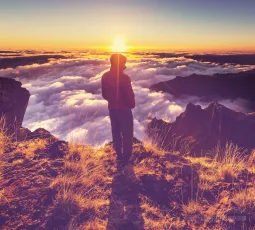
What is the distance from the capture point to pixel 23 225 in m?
3.30

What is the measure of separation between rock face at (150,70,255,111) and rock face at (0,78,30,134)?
143 m

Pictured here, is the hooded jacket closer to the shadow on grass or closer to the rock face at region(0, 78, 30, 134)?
the shadow on grass

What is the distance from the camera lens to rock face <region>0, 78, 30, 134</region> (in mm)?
8586

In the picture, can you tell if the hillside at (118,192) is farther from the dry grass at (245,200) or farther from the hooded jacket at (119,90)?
the hooded jacket at (119,90)

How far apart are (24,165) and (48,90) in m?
170

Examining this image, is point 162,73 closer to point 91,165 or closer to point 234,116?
point 234,116

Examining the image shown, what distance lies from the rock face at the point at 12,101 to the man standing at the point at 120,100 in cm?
383

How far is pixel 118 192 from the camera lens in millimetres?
4227

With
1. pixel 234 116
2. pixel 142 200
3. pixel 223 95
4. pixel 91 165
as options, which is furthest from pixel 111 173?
pixel 223 95

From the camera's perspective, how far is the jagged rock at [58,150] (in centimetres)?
544

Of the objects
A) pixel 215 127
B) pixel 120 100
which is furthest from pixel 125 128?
pixel 215 127

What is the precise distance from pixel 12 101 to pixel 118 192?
6.44m

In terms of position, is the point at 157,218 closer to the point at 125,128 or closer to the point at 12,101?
the point at 125,128

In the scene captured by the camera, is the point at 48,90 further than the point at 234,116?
Yes
